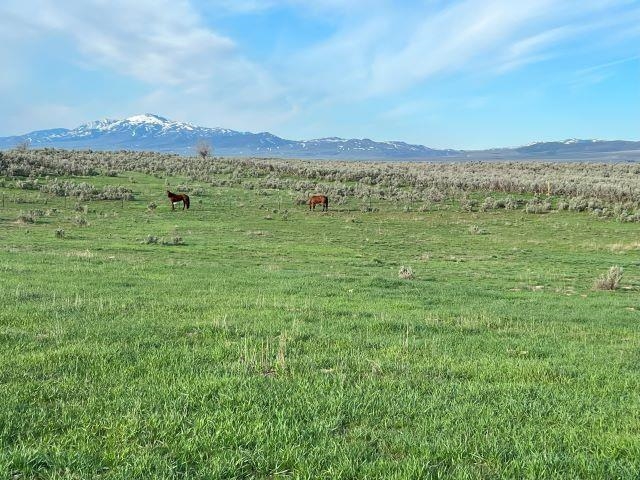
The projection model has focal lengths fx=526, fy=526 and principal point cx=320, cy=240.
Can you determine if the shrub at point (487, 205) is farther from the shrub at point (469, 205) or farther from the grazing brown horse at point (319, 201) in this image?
the grazing brown horse at point (319, 201)

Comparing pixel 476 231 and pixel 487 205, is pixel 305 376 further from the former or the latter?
pixel 487 205

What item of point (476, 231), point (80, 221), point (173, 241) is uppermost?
point (80, 221)

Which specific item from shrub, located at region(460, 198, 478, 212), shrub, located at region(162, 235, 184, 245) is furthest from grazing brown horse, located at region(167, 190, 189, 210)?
shrub, located at region(460, 198, 478, 212)

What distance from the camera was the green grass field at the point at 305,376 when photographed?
167 inches

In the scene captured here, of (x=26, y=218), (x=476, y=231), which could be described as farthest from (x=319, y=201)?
(x=26, y=218)

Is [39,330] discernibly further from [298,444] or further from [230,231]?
[230,231]

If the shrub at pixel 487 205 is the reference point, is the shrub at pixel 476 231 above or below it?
below

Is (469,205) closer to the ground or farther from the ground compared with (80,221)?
closer to the ground

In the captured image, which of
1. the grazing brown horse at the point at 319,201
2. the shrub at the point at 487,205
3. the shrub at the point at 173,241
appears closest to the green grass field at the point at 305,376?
the shrub at the point at 173,241

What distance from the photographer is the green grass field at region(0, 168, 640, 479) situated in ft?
13.9

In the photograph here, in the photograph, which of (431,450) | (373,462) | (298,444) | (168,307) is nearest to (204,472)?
(298,444)

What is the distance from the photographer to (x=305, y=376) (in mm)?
6246

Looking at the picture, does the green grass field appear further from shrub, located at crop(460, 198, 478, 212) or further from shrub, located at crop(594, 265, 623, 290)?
shrub, located at crop(460, 198, 478, 212)

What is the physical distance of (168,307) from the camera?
1045 centimetres
